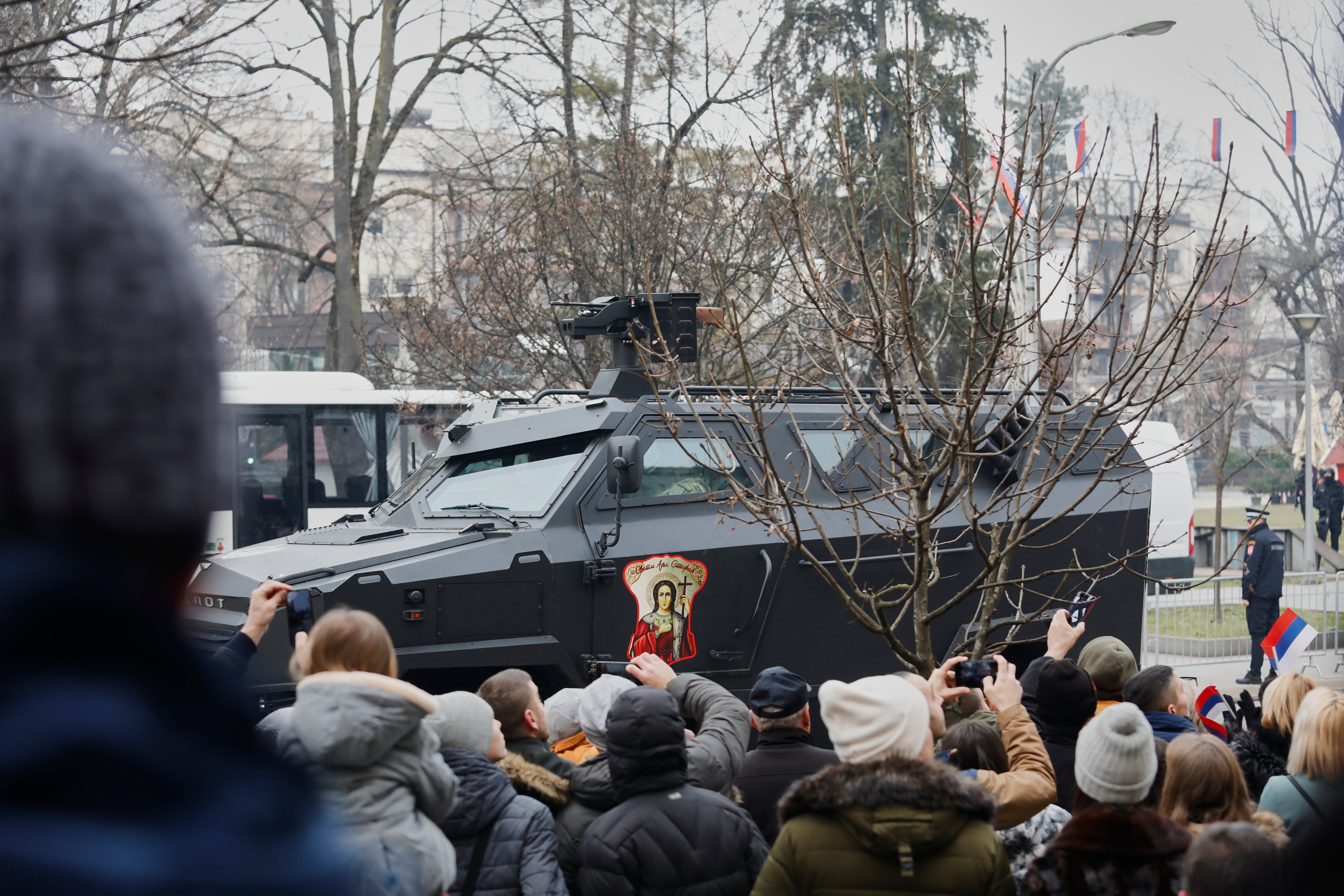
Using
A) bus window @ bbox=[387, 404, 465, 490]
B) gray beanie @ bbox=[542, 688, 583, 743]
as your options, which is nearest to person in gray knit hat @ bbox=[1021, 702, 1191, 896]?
gray beanie @ bbox=[542, 688, 583, 743]

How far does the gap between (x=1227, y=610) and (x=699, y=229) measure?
24.1 feet

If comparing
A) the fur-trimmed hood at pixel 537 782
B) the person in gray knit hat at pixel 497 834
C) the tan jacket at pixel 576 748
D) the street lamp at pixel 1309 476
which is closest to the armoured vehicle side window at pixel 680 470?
the tan jacket at pixel 576 748

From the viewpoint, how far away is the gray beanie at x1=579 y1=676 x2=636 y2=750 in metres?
4.30

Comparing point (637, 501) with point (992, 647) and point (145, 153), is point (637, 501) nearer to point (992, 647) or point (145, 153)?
point (992, 647)

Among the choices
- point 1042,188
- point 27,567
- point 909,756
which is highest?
point 1042,188

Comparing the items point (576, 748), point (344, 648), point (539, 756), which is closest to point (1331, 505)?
point (576, 748)

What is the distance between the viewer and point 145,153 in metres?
13.9

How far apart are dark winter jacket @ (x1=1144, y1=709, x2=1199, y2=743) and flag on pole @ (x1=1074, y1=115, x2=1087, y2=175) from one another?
2234mm

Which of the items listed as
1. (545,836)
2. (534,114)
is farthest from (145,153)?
(545,836)

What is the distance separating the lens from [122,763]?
2.06ft

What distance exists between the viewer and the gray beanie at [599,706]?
430 cm

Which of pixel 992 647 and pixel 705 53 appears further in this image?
pixel 705 53

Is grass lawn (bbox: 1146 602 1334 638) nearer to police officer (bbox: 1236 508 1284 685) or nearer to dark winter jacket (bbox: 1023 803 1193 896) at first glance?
police officer (bbox: 1236 508 1284 685)

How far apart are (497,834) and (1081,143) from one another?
9828mm
